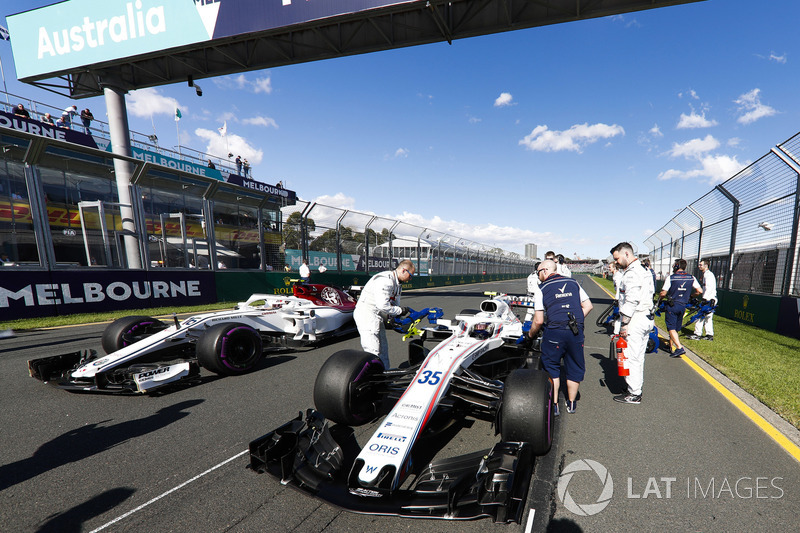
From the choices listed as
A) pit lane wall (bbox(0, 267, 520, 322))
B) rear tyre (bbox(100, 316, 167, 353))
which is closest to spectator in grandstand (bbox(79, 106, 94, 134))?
pit lane wall (bbox(0, 267, 520, 322))

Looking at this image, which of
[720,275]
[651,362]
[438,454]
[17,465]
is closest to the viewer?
[17,465]

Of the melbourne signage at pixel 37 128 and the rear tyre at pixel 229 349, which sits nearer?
the rear tyre at pixel 229 349

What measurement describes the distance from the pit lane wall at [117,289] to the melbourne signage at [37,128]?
20.8ft

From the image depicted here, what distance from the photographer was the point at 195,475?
8.03 feet

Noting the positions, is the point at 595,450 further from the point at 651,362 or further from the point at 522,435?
the point at 651,362

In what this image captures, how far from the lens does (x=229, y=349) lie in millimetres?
4594

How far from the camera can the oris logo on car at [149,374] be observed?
3.70 metres

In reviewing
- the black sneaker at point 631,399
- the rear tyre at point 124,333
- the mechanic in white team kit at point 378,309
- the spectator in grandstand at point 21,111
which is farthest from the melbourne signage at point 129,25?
the black sneaker at point 631,399

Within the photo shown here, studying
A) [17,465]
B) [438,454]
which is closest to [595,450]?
[438,454]

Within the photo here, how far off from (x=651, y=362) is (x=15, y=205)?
1412cm

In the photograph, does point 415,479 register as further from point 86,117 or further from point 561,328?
point 86,117

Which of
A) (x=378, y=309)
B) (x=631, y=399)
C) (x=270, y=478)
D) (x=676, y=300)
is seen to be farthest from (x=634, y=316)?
(x=270, y=478)

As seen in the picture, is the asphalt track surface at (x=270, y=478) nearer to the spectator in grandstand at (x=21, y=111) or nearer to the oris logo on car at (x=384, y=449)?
the oris logo on car at (x=384, y=449)

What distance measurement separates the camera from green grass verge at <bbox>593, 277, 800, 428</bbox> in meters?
3.86
